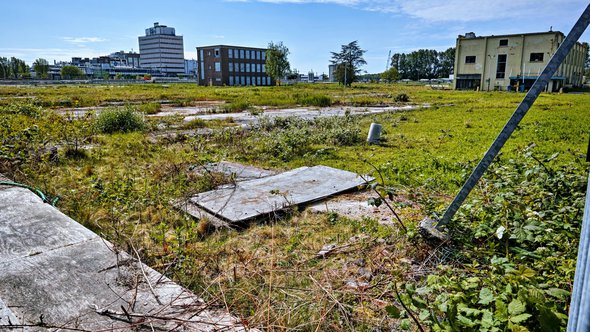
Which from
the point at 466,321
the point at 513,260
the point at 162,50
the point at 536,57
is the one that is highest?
the point at 162,50

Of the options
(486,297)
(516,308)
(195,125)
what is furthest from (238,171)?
(195,125)

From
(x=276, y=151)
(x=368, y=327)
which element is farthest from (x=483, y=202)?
(x=276, y=151)

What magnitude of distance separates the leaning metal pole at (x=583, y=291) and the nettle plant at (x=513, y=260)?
77 centimetres

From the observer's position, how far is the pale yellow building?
50.5 meters

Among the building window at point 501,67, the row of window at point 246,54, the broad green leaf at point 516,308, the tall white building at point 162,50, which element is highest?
the tall white building at point 162,50

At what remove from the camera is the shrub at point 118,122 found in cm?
1090

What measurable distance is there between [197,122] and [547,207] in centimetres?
1103

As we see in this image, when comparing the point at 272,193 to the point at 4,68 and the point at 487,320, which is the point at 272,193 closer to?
the point at 487,320

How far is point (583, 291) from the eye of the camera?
823mm

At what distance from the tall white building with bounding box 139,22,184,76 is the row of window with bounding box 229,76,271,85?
65135 mm

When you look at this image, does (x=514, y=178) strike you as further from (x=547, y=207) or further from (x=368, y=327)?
(x=368, y=327)

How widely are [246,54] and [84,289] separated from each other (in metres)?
85.5

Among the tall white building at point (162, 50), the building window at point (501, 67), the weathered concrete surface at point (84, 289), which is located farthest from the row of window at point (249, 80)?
the weathered concrete surface at point (84, 289)

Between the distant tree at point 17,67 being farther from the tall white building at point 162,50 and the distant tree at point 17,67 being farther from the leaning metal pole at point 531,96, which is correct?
the leaning metal pole at point 531,96
